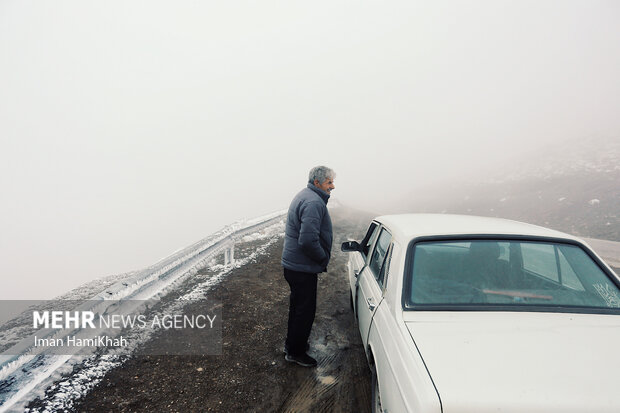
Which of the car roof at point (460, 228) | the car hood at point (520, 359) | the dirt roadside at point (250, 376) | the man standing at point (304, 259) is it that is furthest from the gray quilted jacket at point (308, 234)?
the car hood at point (520, 359)

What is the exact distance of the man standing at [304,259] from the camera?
126 inches

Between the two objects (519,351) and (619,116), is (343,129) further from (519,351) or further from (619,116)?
(519,351)

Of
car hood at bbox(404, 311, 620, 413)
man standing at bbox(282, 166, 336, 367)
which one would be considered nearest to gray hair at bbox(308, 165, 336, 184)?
man standing at bbox(282, 166, 336, 367)

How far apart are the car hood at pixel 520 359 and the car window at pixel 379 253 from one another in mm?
983

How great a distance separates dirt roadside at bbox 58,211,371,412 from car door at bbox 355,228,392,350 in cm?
50

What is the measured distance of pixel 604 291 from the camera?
2.36 m

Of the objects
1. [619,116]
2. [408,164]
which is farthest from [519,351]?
[408,164]

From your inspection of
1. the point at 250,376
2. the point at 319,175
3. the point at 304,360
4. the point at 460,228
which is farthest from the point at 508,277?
the point at 250,376

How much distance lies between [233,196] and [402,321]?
291 feet

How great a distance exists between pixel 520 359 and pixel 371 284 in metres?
1.57

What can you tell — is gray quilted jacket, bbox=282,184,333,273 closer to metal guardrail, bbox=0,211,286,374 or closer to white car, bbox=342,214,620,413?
white car, bbox=342,214,620,413

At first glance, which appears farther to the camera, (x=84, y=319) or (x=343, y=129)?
(x=343, y=129)

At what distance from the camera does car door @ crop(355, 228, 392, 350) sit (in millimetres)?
2859

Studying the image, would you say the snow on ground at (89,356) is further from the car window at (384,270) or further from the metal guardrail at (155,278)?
the car window at (384,270)
